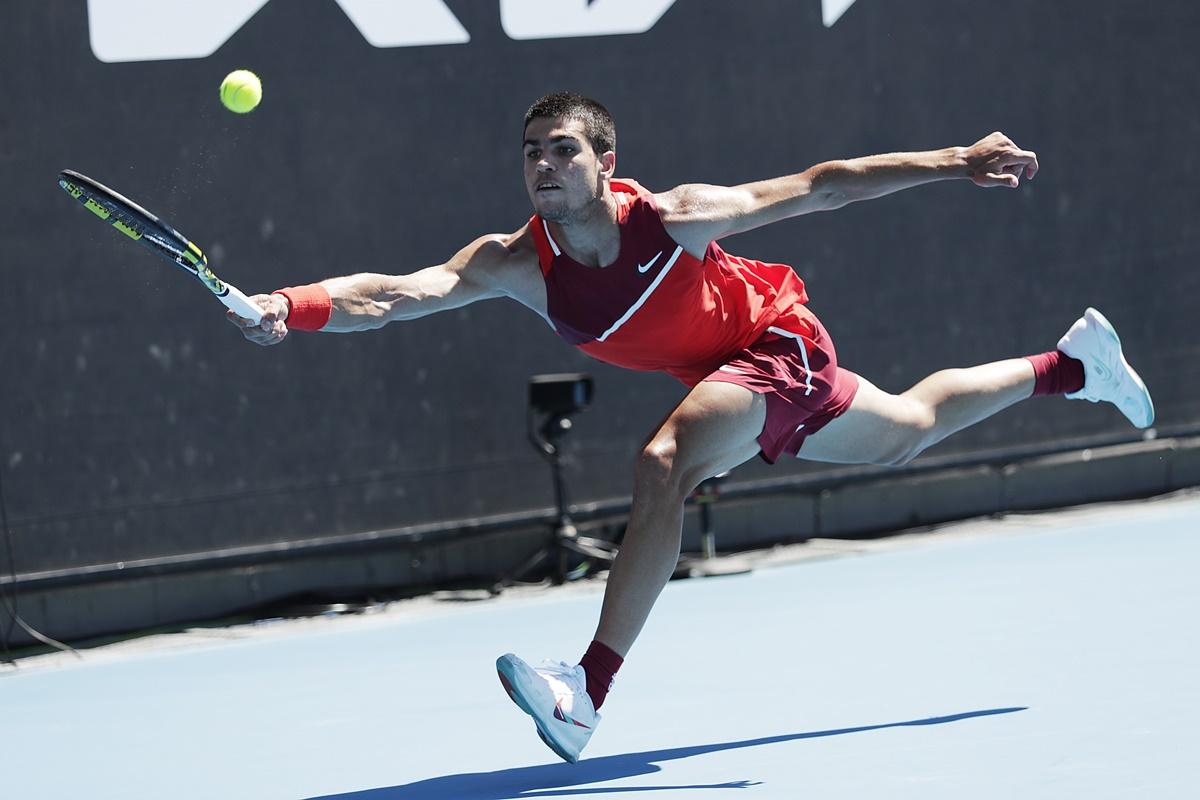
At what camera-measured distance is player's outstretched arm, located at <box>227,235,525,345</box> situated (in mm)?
3734

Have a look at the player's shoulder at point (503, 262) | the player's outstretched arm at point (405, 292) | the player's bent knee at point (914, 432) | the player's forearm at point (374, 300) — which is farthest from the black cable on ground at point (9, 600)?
the player's bent knee at point (914, 432)

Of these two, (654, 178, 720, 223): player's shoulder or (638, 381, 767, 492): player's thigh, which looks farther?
(654, 178, 720, 223): player's shoulder

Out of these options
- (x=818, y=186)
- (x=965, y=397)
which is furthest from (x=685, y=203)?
(x=965, y=397)

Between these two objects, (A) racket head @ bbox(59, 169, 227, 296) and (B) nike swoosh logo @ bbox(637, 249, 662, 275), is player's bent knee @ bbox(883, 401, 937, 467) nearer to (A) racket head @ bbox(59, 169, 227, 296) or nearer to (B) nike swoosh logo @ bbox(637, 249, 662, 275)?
(B) nike swoosh logo @ bbox(637, 249, 662, 275)

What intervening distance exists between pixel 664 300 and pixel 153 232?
1.27 meters

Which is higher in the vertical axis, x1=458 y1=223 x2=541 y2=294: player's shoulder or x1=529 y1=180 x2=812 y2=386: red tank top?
x1=458 y1=223 x2=541 y2=294: player's shoulder

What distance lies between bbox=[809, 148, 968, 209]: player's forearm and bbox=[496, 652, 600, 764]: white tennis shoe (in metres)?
1.44

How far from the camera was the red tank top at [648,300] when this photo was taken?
4105mm

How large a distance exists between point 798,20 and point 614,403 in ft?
6.09

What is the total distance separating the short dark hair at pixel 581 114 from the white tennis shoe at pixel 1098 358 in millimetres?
1656

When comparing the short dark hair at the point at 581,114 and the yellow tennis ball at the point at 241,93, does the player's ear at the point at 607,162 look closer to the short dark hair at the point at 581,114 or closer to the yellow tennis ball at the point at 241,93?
the short dark hair at the point at 581,114

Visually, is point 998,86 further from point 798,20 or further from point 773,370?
point 773,370

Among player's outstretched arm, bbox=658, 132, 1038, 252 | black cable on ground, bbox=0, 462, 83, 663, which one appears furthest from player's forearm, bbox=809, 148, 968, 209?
black cable on ground, bbox=0, 462, 83, 663

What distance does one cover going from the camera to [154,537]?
6.21 metres
